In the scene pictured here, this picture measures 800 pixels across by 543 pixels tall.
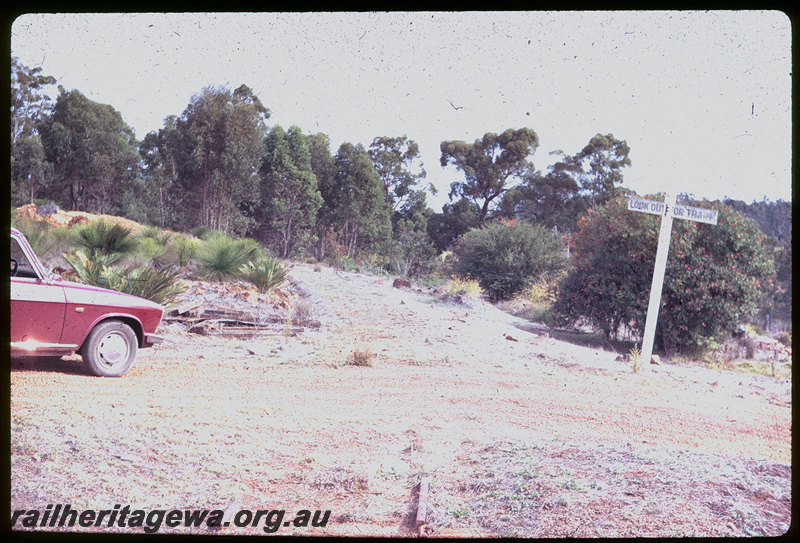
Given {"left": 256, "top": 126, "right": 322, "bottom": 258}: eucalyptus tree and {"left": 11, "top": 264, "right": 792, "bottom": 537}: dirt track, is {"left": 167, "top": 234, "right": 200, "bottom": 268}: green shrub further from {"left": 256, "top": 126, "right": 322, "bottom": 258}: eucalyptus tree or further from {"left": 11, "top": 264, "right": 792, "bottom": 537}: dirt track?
{"left": 11, "top": 264, "right": 792, "bottom": 537}: dirt track

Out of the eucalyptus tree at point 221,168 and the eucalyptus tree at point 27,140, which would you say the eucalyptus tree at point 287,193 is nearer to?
the eucalyptus tree at point 221,168

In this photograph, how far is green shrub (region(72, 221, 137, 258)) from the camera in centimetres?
479

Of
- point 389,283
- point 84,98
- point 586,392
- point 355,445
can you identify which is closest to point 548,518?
point 355,445

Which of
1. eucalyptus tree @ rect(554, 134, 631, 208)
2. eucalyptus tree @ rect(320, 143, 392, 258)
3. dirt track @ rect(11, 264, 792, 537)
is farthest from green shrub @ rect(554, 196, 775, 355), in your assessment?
eucalyptus tree @ rect(320, 143, 392, 258)

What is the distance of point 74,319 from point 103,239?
2.74 feet

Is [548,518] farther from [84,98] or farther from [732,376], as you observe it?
[84,98]

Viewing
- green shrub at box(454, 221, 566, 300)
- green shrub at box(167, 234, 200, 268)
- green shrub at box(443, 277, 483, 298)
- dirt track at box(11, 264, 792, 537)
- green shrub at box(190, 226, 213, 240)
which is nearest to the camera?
dirt track at box(11, 264, 792, 537)

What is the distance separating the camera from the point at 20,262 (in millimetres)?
4129

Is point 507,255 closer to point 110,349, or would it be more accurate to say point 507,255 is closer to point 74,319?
point 110,349

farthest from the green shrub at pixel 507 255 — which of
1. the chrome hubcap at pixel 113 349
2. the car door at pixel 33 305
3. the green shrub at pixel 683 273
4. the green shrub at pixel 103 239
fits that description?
the car door at pixel 33 305

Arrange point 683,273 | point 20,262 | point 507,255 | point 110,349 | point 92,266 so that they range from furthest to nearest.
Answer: point 507,255 < point 683,273 < point 92,266 < point 110,349 < point 20,262

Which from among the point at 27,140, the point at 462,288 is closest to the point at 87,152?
the point at 27,140

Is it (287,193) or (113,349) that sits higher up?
(287,193)

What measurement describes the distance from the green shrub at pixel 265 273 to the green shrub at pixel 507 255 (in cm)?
188
